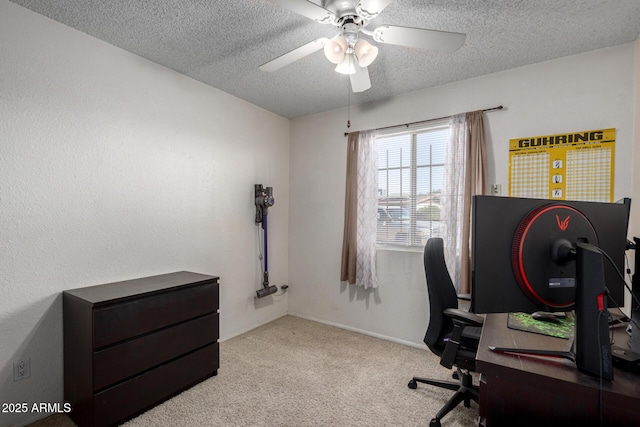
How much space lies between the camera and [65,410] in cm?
199

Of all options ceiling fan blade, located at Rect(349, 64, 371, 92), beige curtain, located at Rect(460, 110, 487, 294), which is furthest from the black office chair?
ceiling fan blade, located at Rect(349, 64, 371, 92)

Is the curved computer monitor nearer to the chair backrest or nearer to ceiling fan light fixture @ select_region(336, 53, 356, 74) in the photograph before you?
the chair backrest

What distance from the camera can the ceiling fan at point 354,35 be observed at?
1493 millimetres

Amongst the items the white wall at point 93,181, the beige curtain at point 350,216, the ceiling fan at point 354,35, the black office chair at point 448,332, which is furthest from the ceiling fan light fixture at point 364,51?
the white wall at point 93,181

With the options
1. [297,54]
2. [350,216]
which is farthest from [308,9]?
[350,216]

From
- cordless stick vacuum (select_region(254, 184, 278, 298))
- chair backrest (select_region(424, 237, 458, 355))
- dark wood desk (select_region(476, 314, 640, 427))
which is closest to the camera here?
dark wood desk (select_region(476, 314, 640, 427))

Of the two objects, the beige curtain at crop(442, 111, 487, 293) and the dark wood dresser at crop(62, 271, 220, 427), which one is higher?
the beige curtain at crop(442, 111, 487, 293)

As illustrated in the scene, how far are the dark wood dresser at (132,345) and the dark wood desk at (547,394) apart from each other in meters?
1.99

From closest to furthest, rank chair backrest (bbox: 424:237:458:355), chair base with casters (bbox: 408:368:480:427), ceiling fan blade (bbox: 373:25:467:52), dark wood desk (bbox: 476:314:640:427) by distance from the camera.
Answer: dark wood desk (bbox: 476:314:640:427) → ceiling fan blade (bbox: 373:25:467:52) → chair base with casters (bbox: 408:368:480:427) → chair backrest (bbox: 424:237:458:355)

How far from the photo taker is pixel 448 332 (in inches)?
79.0

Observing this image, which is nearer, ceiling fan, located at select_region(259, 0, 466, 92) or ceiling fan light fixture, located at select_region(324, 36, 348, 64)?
ceiling fan, located at select_region(259, 0, 466, 92)

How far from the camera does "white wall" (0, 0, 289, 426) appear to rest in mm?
1857

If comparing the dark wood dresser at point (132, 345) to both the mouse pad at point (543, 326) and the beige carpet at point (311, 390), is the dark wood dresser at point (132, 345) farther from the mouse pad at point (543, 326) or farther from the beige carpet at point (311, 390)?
the mouse pad at point (543, 326)

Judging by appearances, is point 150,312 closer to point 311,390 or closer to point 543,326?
point 311,390
